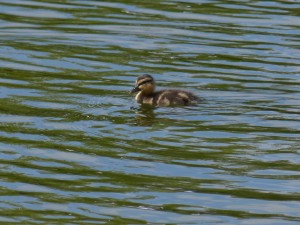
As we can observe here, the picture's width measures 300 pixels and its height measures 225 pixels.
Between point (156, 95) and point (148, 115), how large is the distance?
501 millimetres

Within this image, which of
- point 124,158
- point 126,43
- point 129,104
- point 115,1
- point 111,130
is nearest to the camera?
point 124,158

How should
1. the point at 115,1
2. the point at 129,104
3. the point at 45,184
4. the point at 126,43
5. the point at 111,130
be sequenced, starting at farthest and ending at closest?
the point at 115,1 < the point at 126,43 < the point at 129,104 < the point at 111,130 < the point at 45,184

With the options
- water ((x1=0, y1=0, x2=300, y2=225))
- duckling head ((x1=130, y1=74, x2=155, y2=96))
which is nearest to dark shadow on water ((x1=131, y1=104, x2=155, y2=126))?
water ((x1=0, y1=0, x2=300, y2=225))

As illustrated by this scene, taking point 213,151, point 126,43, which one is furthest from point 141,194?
point 126,43

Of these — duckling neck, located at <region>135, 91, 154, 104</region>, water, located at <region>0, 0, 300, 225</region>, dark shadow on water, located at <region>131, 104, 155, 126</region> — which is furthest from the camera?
duckling neck, located at <region>135, 91, 154, 104</region>

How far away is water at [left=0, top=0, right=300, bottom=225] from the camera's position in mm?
8602

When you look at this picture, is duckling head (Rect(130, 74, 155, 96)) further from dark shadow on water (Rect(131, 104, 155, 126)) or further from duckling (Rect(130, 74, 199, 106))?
dark shadow on water (Rect(131, 104, 155, 126))

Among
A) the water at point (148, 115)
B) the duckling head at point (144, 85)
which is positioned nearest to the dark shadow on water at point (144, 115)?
the water at point (148, 115)

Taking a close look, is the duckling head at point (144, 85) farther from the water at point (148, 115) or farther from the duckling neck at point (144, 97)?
the water at point (148, 115)

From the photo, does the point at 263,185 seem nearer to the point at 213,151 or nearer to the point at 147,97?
the point at 213,151

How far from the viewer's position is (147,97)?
39.8 ft

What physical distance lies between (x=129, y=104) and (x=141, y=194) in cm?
330

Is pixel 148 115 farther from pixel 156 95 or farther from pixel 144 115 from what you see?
pixel 156 95

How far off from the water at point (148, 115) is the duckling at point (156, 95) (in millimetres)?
82
